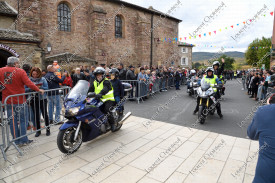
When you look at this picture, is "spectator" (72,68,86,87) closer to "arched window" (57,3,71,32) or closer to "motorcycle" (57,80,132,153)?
"motorcycle" (57,80,132,153)

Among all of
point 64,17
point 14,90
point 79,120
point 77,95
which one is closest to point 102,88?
point 77,95

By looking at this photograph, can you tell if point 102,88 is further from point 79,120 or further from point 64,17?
point 64,17

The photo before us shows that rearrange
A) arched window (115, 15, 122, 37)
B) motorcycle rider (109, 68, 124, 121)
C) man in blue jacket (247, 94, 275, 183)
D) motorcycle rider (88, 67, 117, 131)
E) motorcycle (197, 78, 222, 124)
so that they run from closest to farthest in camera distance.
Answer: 1. man in blue jacket (247, 94, 275, 183)
2. motorcycle rider (88, 67, 117, 131)
3. motorcycle rider (109, 68, 124, 121)
4. motorcycle (197, 78, 222, 124)
5. arched window (115, 15, 122, 37)

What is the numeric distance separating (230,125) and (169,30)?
24.5 meters

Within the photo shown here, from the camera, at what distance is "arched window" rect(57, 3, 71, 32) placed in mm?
16734

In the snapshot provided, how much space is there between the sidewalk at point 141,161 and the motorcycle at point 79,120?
0.90 feet

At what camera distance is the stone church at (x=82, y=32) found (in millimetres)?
12945

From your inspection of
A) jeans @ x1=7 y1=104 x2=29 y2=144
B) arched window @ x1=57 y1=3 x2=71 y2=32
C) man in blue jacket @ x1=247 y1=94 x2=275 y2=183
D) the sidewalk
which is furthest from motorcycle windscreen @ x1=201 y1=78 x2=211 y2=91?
arched window @ x1=57 y1=3 x2=71 y2=32

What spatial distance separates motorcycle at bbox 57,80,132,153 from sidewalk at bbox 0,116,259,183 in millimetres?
273

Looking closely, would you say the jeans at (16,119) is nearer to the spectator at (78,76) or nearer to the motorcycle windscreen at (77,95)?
the motorcycle windscreen at (77,95)

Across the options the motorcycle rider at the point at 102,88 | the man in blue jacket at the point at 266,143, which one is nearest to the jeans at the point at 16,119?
the motorcycle rider at the point at 102,88

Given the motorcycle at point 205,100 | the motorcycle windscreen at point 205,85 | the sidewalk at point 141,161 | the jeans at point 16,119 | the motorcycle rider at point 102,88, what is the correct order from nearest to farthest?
the sidewalk at point 141,161
the jeans at point 16,119
the motorcycle rider at point 102,88
the motorcycle at point 205,100
the motorcycle windscreen at point 205,85

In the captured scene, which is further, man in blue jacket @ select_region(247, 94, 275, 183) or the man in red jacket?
the man in red jacket

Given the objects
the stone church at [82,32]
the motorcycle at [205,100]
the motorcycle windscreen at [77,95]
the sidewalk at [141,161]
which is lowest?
the sidewalk at [141,161]
